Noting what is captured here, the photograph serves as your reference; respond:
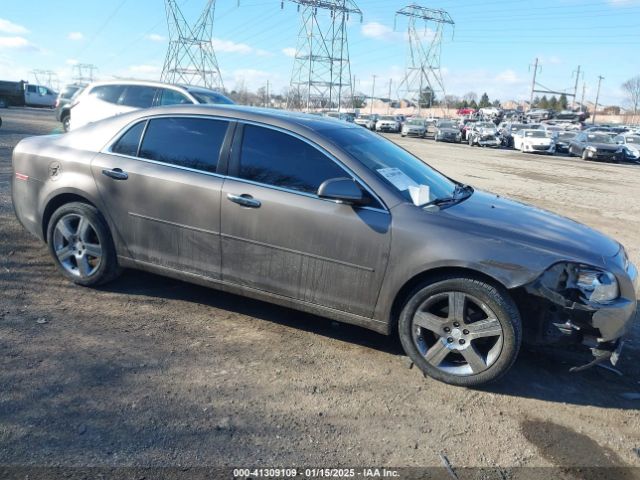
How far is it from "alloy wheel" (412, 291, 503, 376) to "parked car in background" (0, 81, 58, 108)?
154 ft

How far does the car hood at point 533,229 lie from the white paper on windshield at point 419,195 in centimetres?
18

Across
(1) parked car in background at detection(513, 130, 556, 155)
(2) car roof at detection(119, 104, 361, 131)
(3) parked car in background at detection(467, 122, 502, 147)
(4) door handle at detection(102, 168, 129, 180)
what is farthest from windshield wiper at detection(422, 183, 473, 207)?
(3) parked car in background at detection(467, 122, 502, 147)

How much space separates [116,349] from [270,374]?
1096 mm

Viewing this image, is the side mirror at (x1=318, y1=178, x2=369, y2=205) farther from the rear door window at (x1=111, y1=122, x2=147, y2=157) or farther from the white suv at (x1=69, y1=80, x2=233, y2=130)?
the white suv at (x1=69, y1=80, x2=233, y2=130)

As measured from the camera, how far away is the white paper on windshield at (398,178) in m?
3.94

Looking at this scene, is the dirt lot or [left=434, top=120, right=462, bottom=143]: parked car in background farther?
[left=434, top=120, right=462, bottom=143]: parked car in background

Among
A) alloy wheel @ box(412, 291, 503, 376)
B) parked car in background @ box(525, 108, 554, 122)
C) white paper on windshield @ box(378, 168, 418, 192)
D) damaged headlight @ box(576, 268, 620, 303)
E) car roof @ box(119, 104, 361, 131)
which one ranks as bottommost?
alloy wheel @ box(412, 291, 503, 376)

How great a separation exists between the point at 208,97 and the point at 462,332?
9.38 metres

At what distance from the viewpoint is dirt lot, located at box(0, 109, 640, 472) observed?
9.38 feet

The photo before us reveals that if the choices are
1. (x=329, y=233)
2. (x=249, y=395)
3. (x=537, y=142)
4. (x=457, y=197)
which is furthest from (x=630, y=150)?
(x=249, y=395)

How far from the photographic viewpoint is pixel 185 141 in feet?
14.5

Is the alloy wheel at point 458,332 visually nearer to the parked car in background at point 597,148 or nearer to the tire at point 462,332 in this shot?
the tire at point 462,332

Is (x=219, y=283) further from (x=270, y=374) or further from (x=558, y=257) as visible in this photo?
(x=558, y=257)

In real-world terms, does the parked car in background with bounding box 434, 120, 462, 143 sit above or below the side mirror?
above
